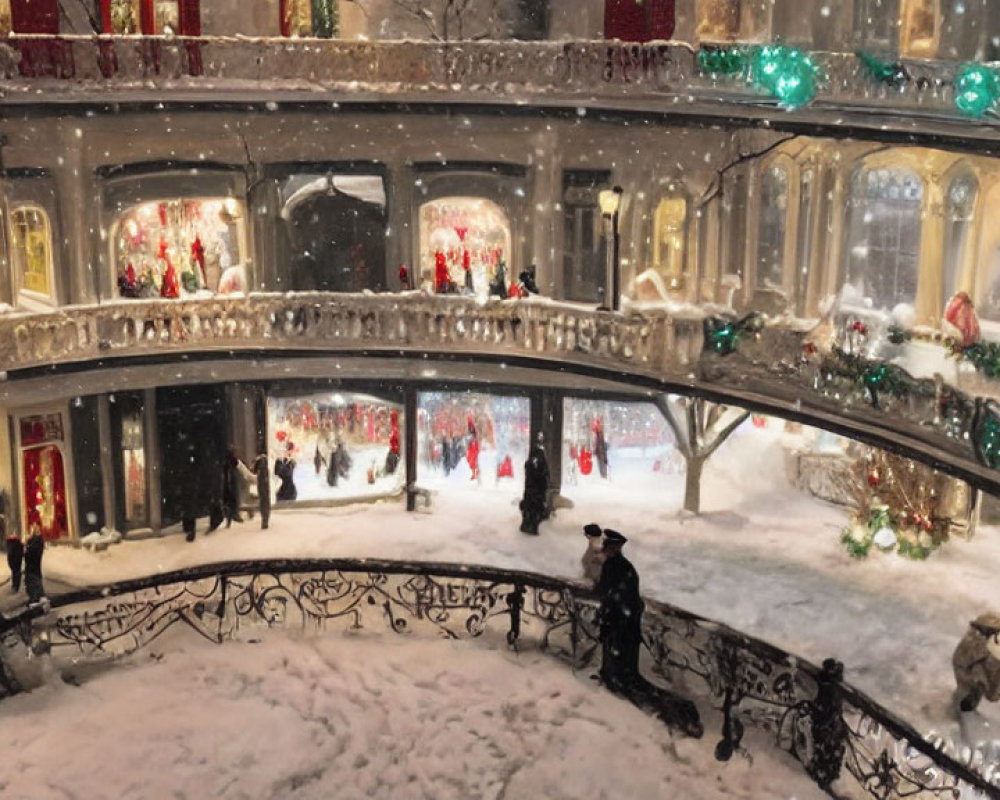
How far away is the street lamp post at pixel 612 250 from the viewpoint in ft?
75.5

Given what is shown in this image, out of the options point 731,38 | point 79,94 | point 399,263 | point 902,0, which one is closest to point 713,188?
point 731,38

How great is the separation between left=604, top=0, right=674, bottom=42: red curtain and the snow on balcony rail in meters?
1.40

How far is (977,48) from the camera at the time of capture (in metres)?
24.2

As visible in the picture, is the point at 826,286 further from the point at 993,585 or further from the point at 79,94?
the point at 79,94

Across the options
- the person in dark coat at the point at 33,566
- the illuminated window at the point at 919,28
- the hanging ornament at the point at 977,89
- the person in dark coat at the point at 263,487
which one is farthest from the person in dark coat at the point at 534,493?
the hanging ornament at the point at 977,89

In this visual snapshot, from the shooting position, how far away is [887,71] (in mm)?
20062

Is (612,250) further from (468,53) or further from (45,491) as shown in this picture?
(45,491)

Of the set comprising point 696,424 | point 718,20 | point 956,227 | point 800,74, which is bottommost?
point 696,424

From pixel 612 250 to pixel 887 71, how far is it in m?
6.33

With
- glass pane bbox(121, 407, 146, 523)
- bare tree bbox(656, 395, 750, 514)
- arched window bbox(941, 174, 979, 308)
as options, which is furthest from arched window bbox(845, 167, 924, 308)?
glass pane bbox(121, 407, 146, 523)

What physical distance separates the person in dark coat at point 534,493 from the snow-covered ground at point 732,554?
1.25ft

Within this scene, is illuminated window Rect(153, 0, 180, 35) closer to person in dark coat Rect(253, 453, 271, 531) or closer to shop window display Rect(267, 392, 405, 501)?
shop window display Rect(267, 392, 405, 501)

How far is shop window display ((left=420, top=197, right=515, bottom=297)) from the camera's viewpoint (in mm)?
27156

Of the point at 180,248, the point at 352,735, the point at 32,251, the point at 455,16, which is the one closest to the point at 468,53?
the point at 455,16
